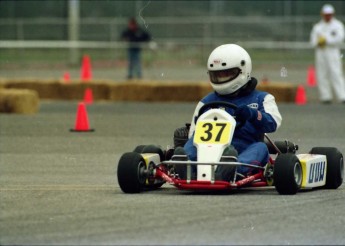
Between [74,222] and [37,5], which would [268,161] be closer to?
[74,222]

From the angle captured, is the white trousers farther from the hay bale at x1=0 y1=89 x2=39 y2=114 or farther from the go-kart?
the go-kart

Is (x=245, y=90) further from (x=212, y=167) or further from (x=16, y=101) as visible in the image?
(x=16, y=101)

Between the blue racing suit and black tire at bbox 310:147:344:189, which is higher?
the blue racing suit

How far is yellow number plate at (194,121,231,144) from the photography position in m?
10.5

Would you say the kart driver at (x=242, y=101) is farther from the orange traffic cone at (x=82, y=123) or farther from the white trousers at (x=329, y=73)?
the white trousers at (x=329, y=73)

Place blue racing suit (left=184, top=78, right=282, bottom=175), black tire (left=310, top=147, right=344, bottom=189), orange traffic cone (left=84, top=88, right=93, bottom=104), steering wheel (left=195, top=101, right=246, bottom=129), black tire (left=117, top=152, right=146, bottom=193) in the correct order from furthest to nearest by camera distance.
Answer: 1. orange traffic cone (left=84, top=88, right=93, bottom=104)
2. black tire (left=310, top=147, right=344, bottom=189)
3. steering wheel (left=195, top=101, right=246, bottom=129)
4. blue racing suit (left=184, top=78, right=282, bottom=175)
5. black tire (left=117, top=152, right=146, bottom=193)

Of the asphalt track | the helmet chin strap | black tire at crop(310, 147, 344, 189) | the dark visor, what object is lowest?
the asphalt track

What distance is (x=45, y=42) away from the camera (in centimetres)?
3844

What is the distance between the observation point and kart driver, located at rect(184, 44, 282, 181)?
34.9 ft

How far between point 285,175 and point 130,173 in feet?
4.00

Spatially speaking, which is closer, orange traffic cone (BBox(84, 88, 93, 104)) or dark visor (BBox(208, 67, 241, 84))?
dark visor (BBox(208, 67, 241, 84))

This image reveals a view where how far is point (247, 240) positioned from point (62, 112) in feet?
47.2

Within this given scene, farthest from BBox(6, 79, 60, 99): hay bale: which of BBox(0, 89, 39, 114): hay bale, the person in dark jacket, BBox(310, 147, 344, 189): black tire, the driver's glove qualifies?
the driver's glove

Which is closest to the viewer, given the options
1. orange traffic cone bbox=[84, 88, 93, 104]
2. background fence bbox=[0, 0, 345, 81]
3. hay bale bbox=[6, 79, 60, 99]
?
orange traffic cone bbox=[84, 88, 93, 104]
